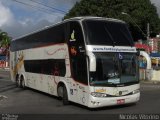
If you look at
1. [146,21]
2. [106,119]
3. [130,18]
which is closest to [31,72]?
[106,119]

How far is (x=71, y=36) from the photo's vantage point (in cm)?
1608

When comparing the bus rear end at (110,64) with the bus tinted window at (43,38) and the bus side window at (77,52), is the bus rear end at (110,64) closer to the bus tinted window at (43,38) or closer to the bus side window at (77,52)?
the bus side window at (77,52)

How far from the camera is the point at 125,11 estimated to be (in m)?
70.2

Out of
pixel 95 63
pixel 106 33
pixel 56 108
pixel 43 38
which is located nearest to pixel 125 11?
pixel 43 38

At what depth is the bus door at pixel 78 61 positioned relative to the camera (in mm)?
14875

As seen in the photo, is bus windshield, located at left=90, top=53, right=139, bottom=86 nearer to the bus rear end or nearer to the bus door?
the bus rear end

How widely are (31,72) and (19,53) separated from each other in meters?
3.35

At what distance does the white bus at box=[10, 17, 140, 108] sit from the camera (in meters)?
14.5

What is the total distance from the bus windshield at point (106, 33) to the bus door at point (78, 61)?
13.8 inches

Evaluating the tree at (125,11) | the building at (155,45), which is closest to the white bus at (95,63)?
the tree at (125,11)

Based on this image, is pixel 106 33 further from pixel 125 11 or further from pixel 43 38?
pixel 125 11

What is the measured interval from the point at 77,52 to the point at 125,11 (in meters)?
56.0

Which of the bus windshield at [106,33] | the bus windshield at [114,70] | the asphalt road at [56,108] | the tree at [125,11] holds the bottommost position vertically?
the asphalt road at [56,108]

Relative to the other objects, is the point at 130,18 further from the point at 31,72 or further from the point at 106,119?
the point at 106,119
